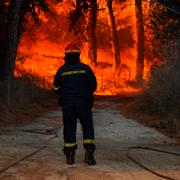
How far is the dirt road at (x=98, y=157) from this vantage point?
26.7ft

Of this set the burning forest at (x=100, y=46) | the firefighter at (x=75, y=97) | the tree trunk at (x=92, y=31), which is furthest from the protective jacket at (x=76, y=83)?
the burning forest at (x=100, y=46)

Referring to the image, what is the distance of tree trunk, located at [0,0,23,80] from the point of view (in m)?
21.1

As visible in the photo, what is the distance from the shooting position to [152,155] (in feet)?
34.3

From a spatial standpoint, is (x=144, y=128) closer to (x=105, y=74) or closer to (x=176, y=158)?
(x=176, y=158)

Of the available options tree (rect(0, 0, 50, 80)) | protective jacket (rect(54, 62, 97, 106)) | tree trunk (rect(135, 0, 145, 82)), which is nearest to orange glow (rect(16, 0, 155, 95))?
tree trunk (rect(135, 0, 145, 82))

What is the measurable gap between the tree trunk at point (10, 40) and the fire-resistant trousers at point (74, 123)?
484 inches

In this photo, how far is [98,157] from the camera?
992 cm

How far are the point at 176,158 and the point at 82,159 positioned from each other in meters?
1.89

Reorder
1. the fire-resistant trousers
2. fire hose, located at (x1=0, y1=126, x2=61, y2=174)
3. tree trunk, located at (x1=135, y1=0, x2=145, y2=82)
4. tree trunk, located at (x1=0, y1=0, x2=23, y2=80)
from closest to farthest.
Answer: fire hose, located at (x1=0, y1=126, x2=61, y2=174) < the fire-resistant trousers < tree trunk, located at (x1=0, y1=0, x2=23, y2=80) < tree trunk, located at (x1=135, y1=0, x2=145, y2=82)

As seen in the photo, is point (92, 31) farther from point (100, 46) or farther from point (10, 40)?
point (10, 40)

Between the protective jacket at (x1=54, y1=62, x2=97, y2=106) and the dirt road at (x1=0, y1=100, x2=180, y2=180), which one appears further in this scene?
the protective jacket at (x1=54, y1=62, x2=97, y2=106)

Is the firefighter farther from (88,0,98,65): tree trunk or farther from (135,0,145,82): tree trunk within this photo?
(135,0,145,82): tree trunk

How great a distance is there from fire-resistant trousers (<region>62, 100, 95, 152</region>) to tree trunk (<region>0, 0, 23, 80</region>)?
40.4 ft

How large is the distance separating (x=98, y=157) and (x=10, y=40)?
1229cm
